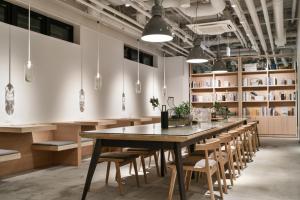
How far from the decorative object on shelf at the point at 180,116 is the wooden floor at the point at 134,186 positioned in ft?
3.08

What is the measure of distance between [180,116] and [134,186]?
1257mm

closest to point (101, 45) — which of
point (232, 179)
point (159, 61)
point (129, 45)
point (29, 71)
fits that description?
point (129, 45)

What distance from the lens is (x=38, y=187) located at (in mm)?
4750

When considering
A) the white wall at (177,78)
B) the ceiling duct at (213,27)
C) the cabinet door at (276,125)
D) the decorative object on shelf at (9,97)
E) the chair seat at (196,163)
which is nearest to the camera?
the chair seat at (196,163)

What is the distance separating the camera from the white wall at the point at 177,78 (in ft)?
41.0

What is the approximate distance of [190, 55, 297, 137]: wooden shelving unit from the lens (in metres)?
11.5

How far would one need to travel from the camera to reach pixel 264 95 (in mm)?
11875

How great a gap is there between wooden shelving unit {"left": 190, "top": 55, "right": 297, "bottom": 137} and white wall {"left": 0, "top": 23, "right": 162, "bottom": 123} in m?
4.11

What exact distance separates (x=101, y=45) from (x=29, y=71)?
2.89 metres

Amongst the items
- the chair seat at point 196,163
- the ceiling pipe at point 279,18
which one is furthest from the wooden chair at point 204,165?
the ceiling pipe at point 279,18

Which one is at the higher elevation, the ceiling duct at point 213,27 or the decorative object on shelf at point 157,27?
the ceiling duct at point 213,27

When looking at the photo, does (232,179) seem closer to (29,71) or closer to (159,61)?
(29,71)

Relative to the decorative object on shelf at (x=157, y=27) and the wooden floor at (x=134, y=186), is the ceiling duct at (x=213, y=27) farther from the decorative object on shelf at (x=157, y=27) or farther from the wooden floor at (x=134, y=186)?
the wooden floor at (x=134, y=186)

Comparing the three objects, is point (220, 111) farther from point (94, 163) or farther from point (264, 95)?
point (94, 163)
